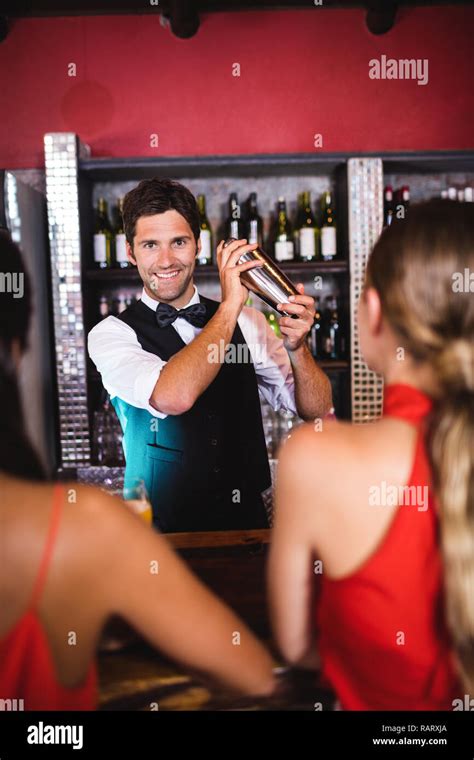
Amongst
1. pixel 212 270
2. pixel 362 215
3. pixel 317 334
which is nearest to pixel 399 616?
pixel 212 270

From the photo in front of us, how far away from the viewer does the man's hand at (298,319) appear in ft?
5.51

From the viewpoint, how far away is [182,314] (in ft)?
6.54

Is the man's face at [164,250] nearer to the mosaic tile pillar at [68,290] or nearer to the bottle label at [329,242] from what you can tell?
the mosaic tile pillar at [68,290]

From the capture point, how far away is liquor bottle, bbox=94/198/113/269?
10.6ft

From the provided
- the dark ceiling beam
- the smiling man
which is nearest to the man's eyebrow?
the smiling man

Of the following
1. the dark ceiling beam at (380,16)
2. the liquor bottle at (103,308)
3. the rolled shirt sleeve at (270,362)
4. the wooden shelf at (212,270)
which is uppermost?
the dark ceiling beam at (380,16)

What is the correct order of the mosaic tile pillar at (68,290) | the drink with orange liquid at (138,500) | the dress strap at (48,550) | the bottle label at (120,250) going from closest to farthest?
the dress strap at (48,550) < the drink with orange liquid at (138,500) < the mosaic tile pillar at (68,290) < the bottle label at (120,250)

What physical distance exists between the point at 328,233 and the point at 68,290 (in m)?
1.30

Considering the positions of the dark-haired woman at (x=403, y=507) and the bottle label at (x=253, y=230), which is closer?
the dark-haired woman at (x=403, y=507)

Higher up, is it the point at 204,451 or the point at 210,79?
the point at 210,79

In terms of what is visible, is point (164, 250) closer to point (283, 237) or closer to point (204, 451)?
point (204, 451)

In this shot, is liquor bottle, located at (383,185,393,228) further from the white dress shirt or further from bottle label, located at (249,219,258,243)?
the white dress shirt

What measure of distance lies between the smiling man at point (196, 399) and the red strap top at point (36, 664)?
1.00 m

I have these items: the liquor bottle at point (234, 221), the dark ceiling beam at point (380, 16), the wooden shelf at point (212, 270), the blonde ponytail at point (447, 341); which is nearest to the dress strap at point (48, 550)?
the blonde ponytail at point (447, 341)
